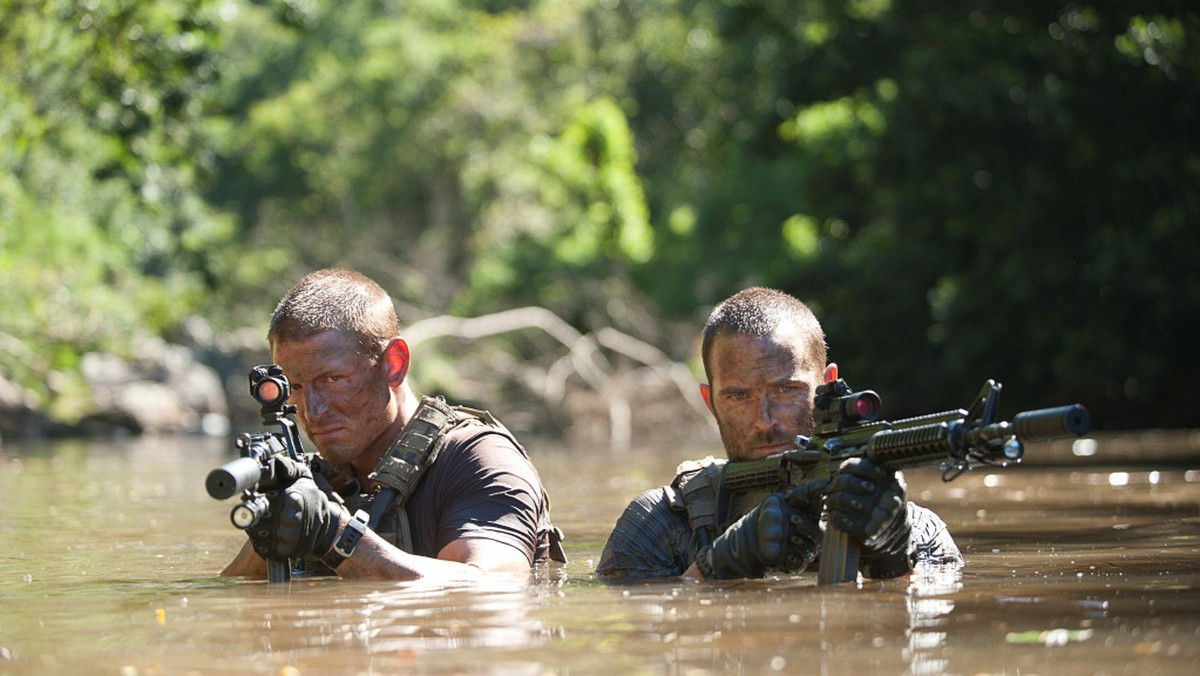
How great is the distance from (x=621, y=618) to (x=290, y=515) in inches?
44.6

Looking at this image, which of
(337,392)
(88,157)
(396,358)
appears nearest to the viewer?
(337,392)

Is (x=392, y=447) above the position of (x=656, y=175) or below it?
below

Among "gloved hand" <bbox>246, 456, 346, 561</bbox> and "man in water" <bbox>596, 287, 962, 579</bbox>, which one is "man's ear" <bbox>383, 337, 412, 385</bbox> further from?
"man in water" <bbox>596, 287, 962, 579</bbox>

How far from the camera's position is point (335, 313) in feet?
21.3

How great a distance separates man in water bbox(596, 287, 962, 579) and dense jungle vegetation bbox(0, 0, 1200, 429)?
41.6 feet

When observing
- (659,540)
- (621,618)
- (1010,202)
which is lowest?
(621,618)

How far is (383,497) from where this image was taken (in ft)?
20.9

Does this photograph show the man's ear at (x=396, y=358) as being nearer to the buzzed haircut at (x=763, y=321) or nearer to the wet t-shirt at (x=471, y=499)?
the wet t-shirt at (x=471, y=499)

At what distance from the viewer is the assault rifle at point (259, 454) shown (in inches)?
204

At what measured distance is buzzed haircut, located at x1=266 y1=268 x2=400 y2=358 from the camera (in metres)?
6.47

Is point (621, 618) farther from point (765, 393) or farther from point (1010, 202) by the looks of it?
point (1010, 202)

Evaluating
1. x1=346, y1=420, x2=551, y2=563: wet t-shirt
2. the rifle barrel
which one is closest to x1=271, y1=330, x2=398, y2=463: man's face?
x1=346, y1=420, x2=551, y2=563: wet t-shirt

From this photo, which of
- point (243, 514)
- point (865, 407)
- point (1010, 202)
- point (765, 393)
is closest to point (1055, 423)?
point (865, 407)

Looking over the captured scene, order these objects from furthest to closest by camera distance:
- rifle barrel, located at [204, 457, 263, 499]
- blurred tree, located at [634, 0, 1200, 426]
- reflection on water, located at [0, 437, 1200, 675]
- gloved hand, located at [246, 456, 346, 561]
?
blurred tree, located at [634, 0, 1200, 426] → gloved hand, located at [246, 456, 346, 561] → rifle barrel, located at [204, 457, 263, 499] → reflection on water, located at [0, 437, 1200, 675]
